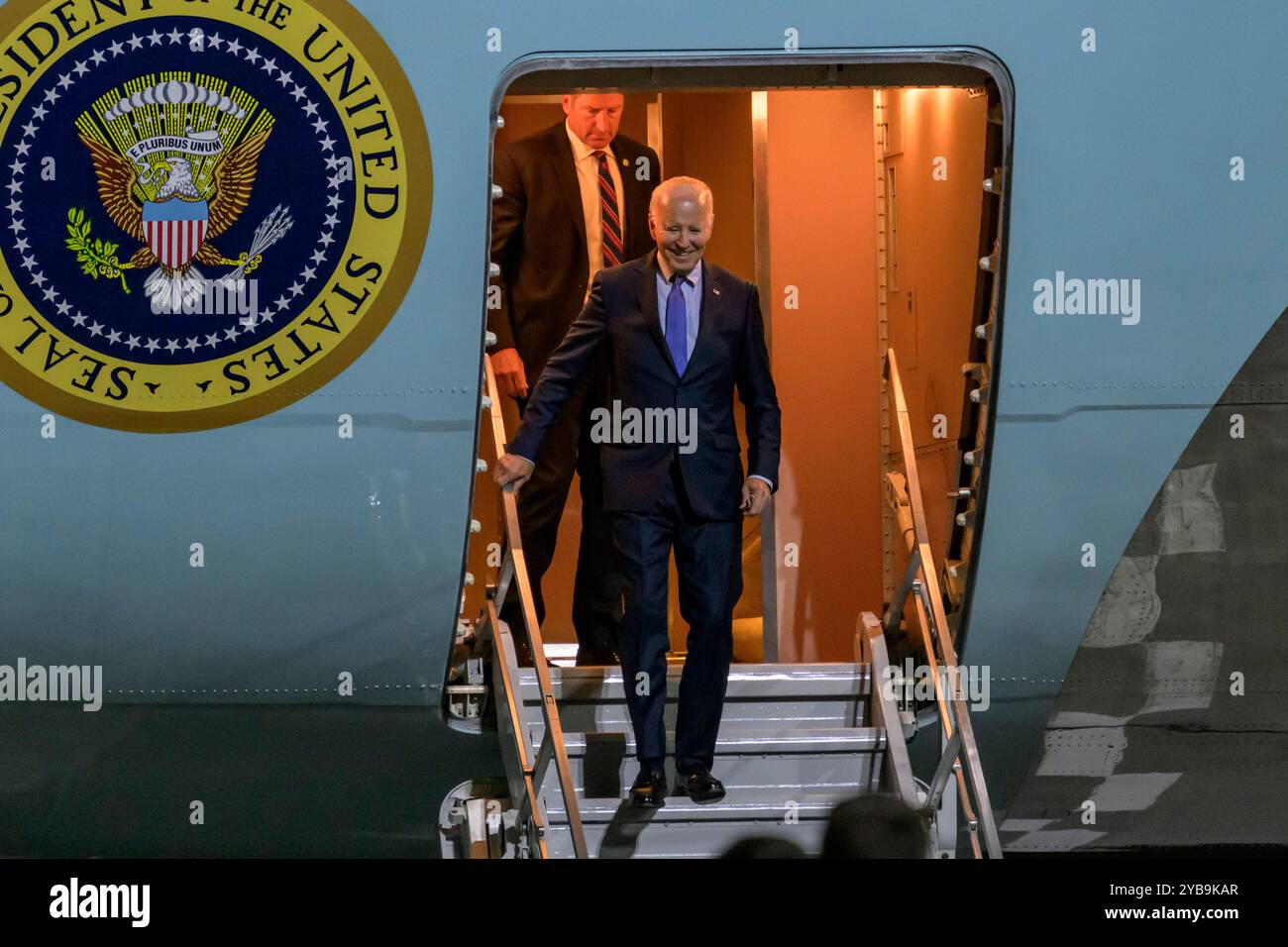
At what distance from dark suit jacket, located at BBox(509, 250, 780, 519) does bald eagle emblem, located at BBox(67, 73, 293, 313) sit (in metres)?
0.95

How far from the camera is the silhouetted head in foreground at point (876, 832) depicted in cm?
274

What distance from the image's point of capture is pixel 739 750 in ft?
16.3

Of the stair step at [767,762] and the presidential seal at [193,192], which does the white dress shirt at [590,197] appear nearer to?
the presidential seal at [193,192]

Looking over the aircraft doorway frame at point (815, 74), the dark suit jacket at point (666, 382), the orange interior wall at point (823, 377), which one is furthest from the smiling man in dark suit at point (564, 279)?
the orange interior wall at point (823, 377)

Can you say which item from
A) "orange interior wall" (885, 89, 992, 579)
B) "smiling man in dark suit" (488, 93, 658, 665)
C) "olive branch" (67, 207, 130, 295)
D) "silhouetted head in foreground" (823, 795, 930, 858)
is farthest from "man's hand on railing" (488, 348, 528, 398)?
"silhouetted head in foreground" (823, 795, 930, 858)

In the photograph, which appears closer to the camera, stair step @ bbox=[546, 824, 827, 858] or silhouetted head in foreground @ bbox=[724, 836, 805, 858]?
silhouetted head in foreground @ bbox=[724, 836, 805, 858]

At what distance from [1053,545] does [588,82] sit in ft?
6.49

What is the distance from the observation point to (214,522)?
4676mm

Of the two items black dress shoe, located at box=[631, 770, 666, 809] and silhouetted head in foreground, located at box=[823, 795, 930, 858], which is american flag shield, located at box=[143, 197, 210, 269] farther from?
silhouetted head in foreground, located at box=[823, 795, 930, 858]

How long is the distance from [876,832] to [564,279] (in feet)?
10.9

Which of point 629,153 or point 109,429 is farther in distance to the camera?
point 629,153

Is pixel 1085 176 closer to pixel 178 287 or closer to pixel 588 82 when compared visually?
pixel 588 82

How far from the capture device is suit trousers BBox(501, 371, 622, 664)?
547cm
